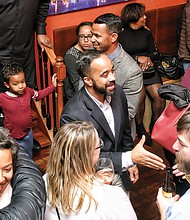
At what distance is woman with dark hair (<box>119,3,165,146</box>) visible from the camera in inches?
184

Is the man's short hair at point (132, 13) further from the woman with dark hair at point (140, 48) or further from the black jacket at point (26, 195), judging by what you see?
the black jacket at point (26, 195)

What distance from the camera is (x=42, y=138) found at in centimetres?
428

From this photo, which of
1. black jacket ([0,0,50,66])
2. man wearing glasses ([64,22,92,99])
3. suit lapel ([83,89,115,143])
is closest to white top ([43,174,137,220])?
suit lapel ([83,89,115,143])

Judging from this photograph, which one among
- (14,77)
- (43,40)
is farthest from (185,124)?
(43,40)

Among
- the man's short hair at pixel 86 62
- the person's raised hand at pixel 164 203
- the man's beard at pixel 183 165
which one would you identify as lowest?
the person's raised hand at pixel 164 203

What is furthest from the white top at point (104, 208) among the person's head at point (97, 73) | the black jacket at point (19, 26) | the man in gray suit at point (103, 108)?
the black jacket at point (19, 26)

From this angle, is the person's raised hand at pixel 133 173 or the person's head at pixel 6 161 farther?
the person's raised hand at pixel 133 173

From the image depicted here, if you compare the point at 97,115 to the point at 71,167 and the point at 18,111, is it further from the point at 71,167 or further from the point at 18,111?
the point at 18,111

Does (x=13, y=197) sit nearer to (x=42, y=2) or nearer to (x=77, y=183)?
(x=77, y=183)

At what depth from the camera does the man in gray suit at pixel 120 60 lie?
320cm

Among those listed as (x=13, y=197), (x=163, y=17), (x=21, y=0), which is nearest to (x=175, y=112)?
(x=13, y=197)

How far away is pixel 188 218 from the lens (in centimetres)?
182

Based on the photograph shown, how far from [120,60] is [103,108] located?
1.89ft

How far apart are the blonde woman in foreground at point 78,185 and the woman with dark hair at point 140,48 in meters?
2.59
